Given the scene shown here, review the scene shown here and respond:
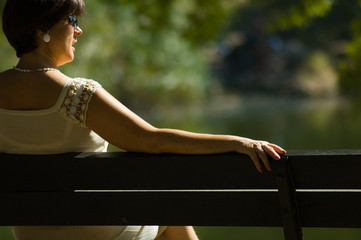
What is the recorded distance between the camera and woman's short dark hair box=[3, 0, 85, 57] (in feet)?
7.50

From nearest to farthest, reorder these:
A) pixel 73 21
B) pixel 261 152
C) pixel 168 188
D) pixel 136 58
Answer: pixel 261 152
pixel 168 188
pixel 73 21
pixel 136 58

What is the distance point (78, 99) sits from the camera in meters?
2.20

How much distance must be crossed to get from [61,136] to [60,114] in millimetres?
73

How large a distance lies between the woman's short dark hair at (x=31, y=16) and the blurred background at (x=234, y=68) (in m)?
4.51

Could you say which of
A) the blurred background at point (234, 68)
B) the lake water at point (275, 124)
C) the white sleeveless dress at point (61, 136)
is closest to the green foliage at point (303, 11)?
the blurred background at point (234, 68)

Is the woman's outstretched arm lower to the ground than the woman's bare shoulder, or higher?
lower

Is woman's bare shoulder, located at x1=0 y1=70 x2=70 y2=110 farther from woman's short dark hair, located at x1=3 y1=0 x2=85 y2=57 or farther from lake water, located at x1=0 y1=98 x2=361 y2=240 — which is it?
lake water, located at x1=0 y1=98 x2=361 y2=240

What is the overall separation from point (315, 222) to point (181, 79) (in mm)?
20607

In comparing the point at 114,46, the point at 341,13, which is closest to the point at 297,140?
the point at 114,46

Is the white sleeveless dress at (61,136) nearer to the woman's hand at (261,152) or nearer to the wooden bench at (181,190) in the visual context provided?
the wooden bench at (181,190)

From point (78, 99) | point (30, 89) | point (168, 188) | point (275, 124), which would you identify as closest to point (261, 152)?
point (168, 188)

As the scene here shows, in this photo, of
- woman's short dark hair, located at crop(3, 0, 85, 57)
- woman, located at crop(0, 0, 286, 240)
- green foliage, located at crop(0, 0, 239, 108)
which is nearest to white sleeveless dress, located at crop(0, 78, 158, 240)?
woman, located at crop(0, 0, 286, 240)

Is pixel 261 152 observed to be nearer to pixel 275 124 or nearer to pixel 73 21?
pixel 73 21

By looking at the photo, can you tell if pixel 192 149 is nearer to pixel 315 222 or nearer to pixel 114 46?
pixel 315 222
